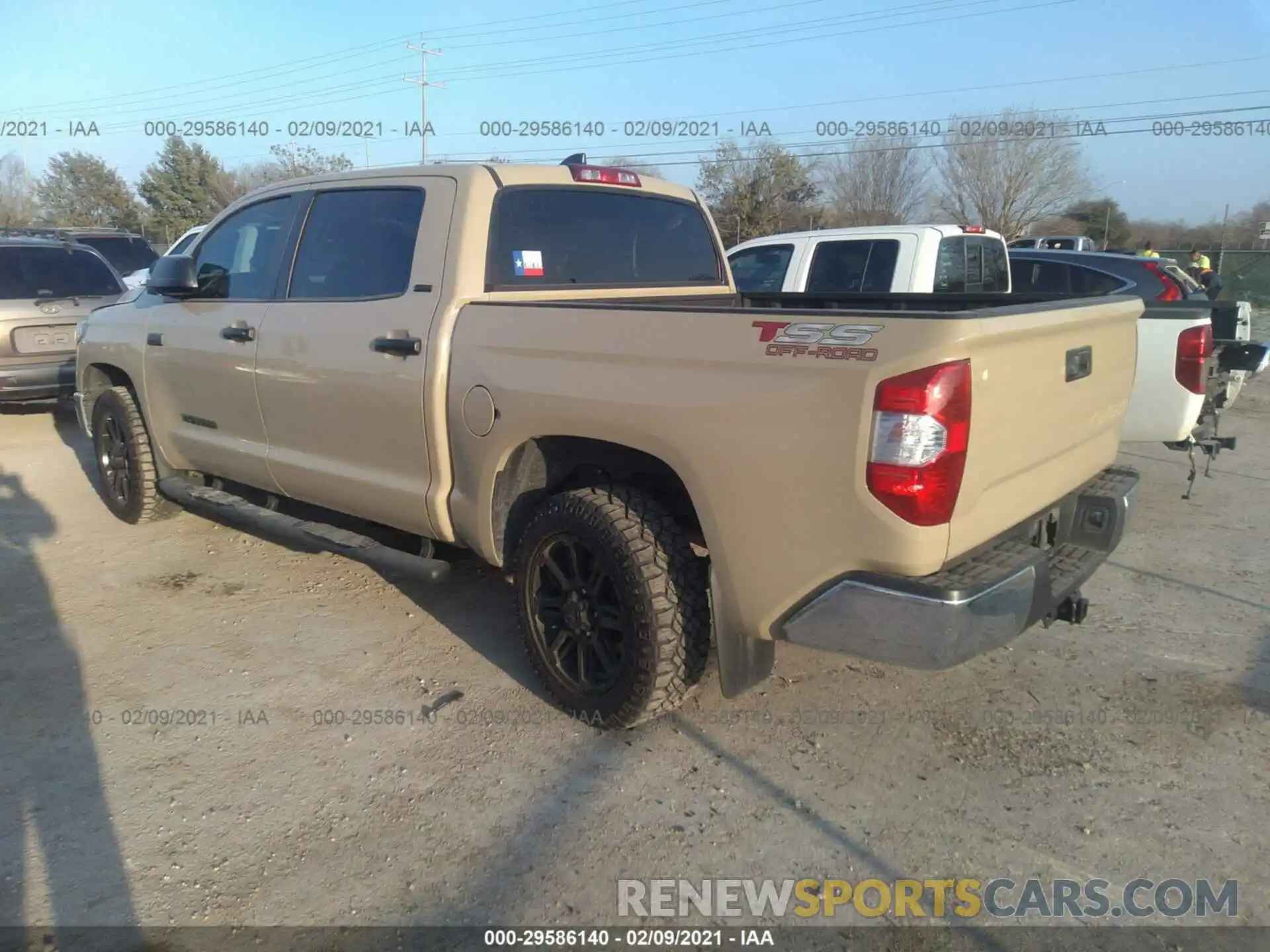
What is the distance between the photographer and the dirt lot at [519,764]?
8.77 feet

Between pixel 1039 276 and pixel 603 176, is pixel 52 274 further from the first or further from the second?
pixel 1039 276

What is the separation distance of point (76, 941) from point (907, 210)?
36.5 m

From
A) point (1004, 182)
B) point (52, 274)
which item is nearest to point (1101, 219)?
point (1004, 182)

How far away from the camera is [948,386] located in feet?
7.84

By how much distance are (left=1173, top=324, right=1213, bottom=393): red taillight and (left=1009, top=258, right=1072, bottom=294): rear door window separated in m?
2.68

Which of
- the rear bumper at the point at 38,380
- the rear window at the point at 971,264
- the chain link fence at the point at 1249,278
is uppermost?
the rear window at the point at 971,264

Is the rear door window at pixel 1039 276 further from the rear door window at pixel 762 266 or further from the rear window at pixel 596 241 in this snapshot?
the rear window at pixel 596 241

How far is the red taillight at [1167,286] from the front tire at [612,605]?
583cm

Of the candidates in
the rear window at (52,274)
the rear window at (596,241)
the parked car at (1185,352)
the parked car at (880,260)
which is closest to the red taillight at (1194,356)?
the parked car at (1185,352)

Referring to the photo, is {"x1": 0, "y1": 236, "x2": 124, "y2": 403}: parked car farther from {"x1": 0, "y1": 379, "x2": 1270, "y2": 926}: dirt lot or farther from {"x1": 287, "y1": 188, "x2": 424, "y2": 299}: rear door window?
{"x1": 287, "y1": 188, "x2": 424, "y2": 299}: rear door window

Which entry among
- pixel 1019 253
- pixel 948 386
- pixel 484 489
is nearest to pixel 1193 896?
pixel 948 386

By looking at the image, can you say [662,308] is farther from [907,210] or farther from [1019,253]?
[907,210]

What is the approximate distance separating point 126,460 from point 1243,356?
7198 mm
